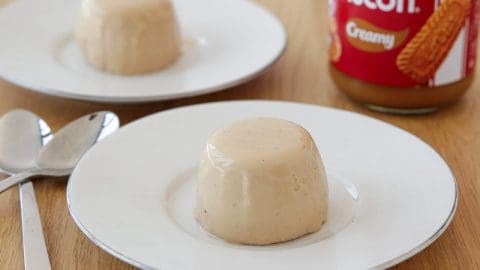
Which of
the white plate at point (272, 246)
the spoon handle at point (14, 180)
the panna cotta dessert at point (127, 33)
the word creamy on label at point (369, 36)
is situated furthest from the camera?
the panna cotta dessert at point (127, 33)

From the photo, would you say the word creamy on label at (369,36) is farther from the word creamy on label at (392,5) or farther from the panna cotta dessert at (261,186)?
the panna cotta dessert at (261,186)

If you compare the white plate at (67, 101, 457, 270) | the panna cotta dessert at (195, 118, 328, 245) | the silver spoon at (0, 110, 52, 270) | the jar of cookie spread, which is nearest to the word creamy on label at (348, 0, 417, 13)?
A: the jar of cookie spread

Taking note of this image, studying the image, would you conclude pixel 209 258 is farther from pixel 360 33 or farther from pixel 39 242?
pixel 360 33

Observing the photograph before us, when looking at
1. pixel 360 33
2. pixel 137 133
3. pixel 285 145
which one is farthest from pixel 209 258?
pixel 360 33

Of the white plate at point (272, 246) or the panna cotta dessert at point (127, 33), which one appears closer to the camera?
the white plate at point (272, 246)

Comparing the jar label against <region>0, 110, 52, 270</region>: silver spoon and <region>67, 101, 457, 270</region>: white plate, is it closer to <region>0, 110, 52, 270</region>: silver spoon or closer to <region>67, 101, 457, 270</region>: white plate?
A: <region>67, 101, 457, 270</region>: white plate

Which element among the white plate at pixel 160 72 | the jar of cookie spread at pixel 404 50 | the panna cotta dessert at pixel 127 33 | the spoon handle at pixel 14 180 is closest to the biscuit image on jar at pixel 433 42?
the jar of cookie spread at pixel 404 50
